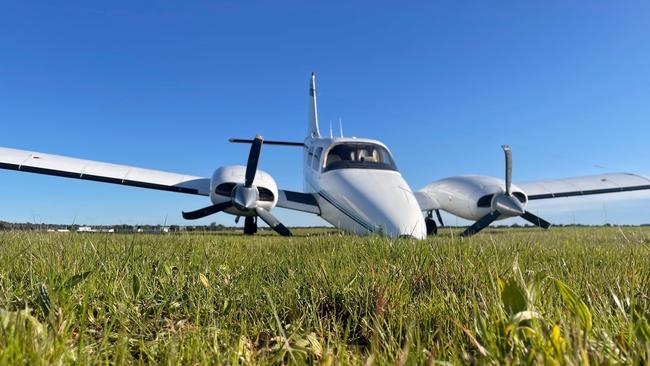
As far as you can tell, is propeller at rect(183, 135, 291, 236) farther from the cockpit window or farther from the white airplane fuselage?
the cockpit window

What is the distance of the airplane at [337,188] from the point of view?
1088 cm

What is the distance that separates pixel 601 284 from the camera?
7.07ft

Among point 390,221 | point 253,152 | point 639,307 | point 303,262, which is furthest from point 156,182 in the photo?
point 639,307

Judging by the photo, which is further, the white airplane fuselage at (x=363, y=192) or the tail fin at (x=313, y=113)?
the tail fin at (x=313, y=113)

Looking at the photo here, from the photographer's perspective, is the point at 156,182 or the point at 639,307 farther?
the point at 156,182

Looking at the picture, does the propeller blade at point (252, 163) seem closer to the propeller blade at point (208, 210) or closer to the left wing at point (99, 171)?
the propeller blade at point (208, 210)

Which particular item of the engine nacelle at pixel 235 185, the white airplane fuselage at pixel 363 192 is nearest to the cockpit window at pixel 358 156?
the white airplane fuselage at pixel 363 192

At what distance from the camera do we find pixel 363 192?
11078 millimetres

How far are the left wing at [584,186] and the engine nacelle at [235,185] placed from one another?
1135 centimetres

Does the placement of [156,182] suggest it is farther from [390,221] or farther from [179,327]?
[179,327]

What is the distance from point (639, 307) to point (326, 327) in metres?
1.19

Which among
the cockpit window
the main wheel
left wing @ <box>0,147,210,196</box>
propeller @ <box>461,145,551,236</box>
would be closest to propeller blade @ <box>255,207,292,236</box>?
the cockpit window

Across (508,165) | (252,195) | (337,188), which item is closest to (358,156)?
(337,188)

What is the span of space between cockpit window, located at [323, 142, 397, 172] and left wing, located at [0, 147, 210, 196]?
16.9 feet
